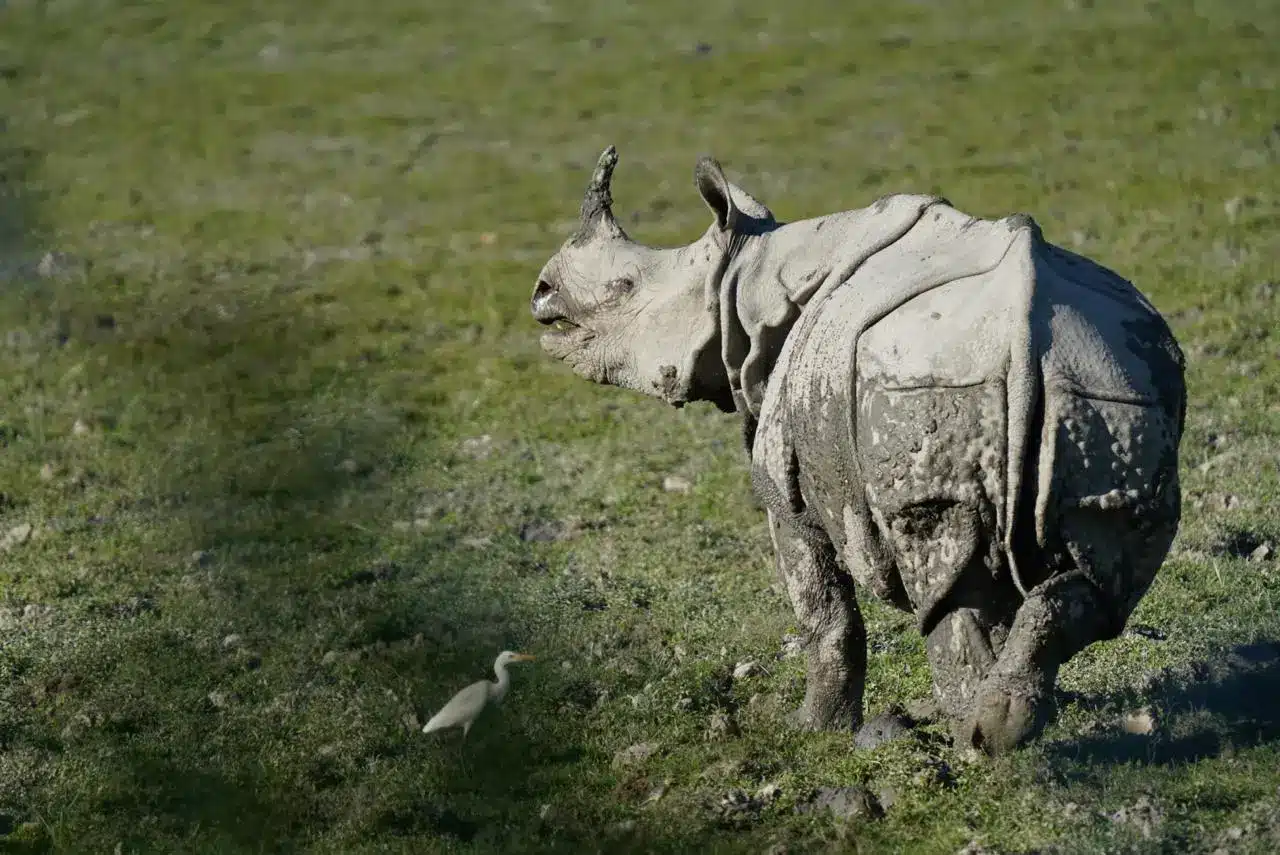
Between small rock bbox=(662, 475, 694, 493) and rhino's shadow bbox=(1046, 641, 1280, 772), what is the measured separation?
499 cm

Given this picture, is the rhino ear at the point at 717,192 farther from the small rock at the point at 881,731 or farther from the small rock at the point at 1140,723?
the small rock at the point at 1140,723

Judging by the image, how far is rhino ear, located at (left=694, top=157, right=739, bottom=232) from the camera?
27.6 ft

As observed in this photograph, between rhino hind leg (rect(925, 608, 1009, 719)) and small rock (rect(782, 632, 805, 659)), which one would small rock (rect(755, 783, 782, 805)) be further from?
small rock (rect(782, 632, 805, 659))

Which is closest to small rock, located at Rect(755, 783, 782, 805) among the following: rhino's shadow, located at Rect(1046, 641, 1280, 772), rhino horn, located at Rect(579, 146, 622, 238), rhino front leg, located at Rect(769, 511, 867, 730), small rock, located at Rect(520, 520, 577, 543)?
rhino front leg, located at Rect(769, 511, 867, 730)

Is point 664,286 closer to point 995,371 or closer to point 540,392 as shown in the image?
point 995,371

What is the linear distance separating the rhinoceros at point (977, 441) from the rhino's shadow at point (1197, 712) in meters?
0.72

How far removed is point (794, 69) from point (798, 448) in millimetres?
21328

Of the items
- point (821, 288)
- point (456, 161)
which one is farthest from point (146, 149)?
point (821, 288)

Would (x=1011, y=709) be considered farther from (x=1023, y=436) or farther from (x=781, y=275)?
(x=781, y=275)

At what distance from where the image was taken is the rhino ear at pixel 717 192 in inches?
331

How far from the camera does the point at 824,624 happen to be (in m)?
8.30

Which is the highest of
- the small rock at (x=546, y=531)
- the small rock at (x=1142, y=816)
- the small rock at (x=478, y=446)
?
the small rock at (x=1142, y=816)

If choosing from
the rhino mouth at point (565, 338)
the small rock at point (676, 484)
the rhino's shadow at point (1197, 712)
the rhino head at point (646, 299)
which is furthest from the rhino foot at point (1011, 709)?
the small rock at point (676, 484)

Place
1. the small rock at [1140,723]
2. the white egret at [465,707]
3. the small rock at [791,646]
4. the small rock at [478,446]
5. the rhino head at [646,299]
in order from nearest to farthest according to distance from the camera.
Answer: the small rock at [1140,723]
the rhino head at [646,299]
the white egret at [465,707]
the small rock at [791,646]
the small rock at [478,446]
